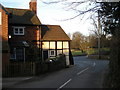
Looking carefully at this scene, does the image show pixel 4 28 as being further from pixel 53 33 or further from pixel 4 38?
pixel 53 33

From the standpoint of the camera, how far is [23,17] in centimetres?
3484

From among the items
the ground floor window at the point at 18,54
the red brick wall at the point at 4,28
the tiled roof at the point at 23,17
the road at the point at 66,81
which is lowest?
the road at the point at 66,81

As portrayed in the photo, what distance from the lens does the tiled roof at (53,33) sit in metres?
36.3

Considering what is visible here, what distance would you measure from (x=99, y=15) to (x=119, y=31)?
14.6 feet

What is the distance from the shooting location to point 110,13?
12.5 metres

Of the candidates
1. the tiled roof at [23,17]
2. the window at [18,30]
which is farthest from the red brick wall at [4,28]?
the window at [18,30]

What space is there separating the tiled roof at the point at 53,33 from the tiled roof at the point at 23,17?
2.62m

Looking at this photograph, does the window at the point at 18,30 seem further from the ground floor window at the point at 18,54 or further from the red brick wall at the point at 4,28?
the red brick wall at the point at 4,28

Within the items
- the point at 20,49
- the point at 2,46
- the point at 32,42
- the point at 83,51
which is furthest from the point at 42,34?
the point at 83,51

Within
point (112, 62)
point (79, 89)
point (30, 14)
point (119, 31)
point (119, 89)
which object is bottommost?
point (79, 89)

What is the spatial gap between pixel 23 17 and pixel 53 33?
19.0 feet

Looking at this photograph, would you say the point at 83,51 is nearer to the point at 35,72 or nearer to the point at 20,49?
the point at 20,49

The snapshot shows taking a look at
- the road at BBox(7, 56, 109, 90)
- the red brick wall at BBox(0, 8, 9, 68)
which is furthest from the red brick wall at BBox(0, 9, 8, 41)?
the road at BBox(7, 56, 109, 90)

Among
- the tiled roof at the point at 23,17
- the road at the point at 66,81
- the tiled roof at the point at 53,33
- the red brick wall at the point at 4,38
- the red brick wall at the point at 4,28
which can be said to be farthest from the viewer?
the tiled roof at the point at 53,33
